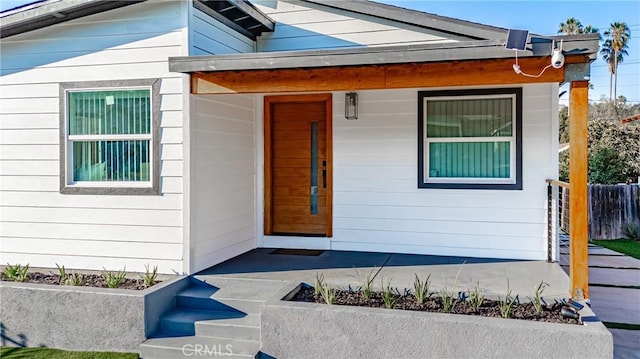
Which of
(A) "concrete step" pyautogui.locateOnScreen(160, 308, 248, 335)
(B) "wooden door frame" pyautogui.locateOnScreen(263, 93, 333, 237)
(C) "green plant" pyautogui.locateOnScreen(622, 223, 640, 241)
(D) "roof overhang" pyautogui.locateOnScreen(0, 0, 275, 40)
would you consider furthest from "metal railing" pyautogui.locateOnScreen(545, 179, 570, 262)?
(C) "green plant" pyautogui.locateOnScreen(622, 223, 640, 241)

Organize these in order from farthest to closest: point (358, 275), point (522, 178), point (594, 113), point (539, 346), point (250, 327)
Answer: point (594, 113), point (522, 178), point (358, 275), point (250, 327), point (539, 346)

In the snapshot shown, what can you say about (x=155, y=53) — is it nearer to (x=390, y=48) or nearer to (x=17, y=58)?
(x=17, y=58)

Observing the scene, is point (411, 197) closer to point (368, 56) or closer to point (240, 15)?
point (368, 56)

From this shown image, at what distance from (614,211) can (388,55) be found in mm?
8705

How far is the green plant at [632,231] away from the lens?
33.9 ft

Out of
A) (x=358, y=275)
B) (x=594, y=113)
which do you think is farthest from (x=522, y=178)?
(x=594, y=113)

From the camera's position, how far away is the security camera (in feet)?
13.0

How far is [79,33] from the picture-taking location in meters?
5.66

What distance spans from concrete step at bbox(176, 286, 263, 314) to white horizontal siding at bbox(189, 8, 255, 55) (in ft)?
8.48

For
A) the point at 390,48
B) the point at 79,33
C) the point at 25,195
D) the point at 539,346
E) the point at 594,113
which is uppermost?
the point at 594,113

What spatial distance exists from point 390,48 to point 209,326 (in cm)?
305

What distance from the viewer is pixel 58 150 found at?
18.7 feet

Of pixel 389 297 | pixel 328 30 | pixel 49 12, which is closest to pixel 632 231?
pixel 328 30

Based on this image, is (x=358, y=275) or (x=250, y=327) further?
(x=358, y=275)
